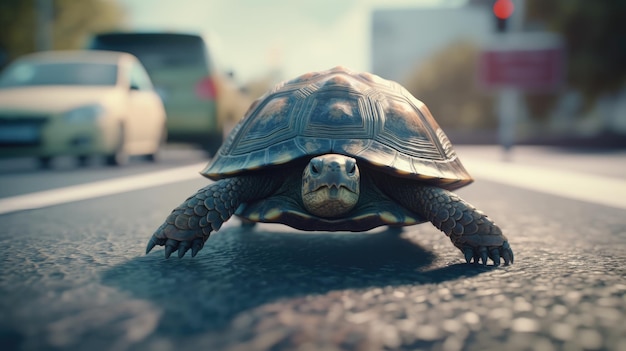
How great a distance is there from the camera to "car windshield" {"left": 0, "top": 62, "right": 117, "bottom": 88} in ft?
22.1

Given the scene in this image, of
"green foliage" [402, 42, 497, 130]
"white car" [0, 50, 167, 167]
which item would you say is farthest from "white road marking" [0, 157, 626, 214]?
"green foliage" [402, 42, 497, 130]

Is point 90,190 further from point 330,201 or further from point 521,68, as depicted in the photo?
point 521,68

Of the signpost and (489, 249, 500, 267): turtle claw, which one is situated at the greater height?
the signpost

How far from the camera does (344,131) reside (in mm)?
2088

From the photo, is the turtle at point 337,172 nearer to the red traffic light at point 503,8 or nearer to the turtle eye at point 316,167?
the turtle eye at point 316,167

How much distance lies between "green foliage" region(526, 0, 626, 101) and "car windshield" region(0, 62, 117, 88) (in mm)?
16675

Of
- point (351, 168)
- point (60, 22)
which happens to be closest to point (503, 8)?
point (351, 168)

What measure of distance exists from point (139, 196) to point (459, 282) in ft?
9.51

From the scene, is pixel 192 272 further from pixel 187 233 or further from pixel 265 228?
pixel 265 228

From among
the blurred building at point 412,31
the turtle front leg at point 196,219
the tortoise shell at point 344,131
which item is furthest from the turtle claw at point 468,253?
the blurred building at point 412,31

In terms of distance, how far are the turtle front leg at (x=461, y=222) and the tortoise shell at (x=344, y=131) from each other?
8 centimetres

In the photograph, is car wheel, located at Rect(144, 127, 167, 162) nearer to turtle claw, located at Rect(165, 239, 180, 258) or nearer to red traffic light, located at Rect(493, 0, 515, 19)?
turtle claw, located at Rect(165, 239, 180, 258)

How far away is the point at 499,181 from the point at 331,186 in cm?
409

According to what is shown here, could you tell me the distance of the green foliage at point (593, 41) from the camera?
18.0 meters
